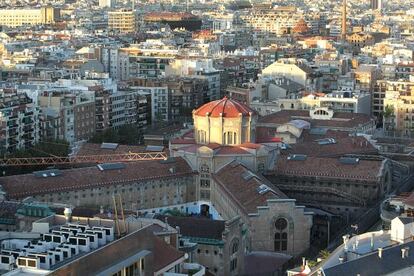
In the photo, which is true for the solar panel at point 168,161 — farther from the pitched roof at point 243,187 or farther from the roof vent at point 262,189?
the roof vent at point 262,189

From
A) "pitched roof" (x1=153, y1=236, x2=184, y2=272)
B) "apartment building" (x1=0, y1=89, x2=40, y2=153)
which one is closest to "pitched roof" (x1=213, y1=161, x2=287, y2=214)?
"pitched roof" (x1=153, y1=236, x2=184, y2=272)

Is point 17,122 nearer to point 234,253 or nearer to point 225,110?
point 225,110

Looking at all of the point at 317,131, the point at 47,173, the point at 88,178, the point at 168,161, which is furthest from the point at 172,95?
the point at 47,173

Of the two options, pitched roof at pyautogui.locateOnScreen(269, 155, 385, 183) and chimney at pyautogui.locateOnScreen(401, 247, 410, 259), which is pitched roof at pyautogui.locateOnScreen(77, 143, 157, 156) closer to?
pitched roof at pyautogui.locateOnScreen(269, 155, 385, 183)

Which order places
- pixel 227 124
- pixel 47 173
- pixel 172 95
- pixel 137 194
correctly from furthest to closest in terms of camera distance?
pixel 172 95 → pixel 227 124 → pixel 137 194 → pixel 47 173

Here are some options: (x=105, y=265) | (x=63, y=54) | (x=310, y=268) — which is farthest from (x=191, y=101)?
(x=105, y=265)

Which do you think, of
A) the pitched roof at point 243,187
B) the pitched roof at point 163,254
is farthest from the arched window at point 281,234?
the pitched roof at point 163,254
